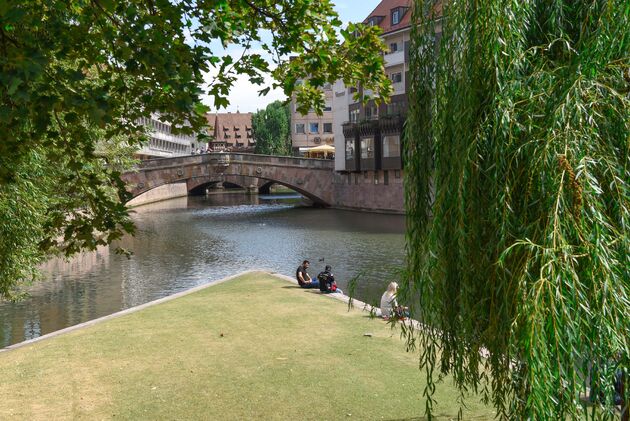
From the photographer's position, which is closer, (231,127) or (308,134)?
(308,134)

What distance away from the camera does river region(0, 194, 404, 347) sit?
66.1 feet

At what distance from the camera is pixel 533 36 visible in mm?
6027

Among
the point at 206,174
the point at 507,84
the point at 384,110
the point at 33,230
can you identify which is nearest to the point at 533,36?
the point at 507,84

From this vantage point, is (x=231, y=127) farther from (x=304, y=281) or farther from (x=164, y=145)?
(x=304, y=281)

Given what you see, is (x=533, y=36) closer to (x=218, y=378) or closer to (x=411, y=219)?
(x=411, y=219)

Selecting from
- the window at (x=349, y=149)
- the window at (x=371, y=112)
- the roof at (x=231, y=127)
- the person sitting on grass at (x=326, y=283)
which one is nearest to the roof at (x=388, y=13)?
the window at (x=371, y=112)

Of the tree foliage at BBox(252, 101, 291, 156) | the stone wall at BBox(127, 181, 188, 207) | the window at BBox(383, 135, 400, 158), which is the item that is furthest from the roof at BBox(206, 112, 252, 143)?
the window at BBox(383, 135, 400, 158)

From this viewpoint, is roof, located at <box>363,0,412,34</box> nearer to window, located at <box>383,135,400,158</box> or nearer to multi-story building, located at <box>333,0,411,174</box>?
multi-story building, located at <box>333,0,411,174</box>

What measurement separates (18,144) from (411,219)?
458 centimetres

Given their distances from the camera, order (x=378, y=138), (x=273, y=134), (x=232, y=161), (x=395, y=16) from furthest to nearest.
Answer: (x=273, y=134) < (x=232, y=161) < (x=395, y=16) < (x=378, y=138)

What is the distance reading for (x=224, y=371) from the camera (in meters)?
10.9

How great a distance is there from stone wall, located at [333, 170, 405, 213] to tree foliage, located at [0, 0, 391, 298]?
39745 millimetres

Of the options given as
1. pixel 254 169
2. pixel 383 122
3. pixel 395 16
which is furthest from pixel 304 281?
pixel 254 169

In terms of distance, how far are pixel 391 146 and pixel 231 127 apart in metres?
96.9
